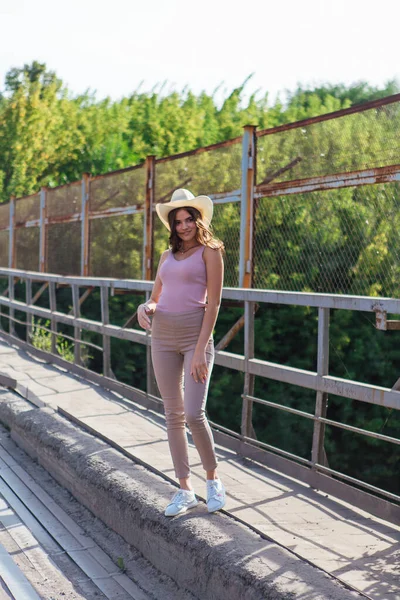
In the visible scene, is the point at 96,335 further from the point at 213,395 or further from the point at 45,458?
the point at 45,458

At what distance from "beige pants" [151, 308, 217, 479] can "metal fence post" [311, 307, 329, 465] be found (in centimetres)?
84

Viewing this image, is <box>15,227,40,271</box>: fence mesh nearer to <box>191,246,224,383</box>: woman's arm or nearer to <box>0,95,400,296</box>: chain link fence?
<box>0,95,400,296</box>: chain link fence

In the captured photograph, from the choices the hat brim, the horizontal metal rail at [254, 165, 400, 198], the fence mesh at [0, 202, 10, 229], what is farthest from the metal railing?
the fence mesh at [0, 202, 10, 229]

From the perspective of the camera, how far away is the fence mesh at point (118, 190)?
1238 cm

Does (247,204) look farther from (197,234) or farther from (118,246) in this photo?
(118,246)

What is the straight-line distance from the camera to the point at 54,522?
5.17m

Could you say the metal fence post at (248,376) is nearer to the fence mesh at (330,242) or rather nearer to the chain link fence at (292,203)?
the chain link fence at (292,203)

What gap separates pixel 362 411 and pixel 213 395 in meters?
3.72

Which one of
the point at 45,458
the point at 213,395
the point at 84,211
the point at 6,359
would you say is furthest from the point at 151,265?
the point at 213,395

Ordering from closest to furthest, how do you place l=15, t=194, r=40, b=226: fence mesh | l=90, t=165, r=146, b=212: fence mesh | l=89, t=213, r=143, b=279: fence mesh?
l=90, t=165, r=146, b=212: fence mesh < l=89, t=213, r=143, b=279: fence mesh < l=15, t=194, r=40, b=226: fence mesh

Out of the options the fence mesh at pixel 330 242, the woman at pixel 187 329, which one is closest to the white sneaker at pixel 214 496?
the woman at pixel 187 329

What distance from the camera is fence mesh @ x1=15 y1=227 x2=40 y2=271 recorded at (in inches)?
720

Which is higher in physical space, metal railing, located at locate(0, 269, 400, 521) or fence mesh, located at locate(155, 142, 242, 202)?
fence mesh, located at locate(155, 142, 242, 202)

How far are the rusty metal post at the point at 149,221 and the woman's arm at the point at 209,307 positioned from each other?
22.8ft
